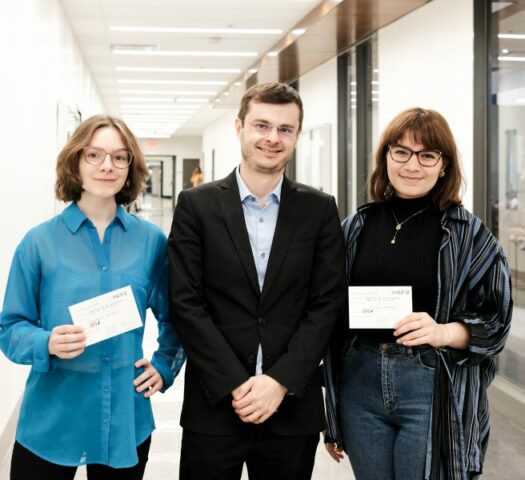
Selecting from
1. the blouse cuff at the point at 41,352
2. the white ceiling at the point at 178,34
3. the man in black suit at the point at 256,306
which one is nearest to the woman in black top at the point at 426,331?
the man in black suit at the point at 256,306

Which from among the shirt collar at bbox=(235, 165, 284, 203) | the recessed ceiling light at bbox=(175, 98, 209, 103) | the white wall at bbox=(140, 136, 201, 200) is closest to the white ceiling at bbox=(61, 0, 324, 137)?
the recessed ceiling light at bbox=(175, 98, 209, 103)

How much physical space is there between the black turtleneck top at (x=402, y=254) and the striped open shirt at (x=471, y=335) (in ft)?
0.12

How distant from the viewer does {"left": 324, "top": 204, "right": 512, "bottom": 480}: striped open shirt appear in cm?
198

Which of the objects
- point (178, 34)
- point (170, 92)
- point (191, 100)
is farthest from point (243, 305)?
point (191, 100)

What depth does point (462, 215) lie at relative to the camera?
2.04 metres

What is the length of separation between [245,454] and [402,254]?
2.54ft

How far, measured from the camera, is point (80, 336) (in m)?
1.76

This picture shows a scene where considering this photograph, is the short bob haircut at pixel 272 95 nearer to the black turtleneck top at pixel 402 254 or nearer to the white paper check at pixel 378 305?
the black turtleneck top at pixel 402 254

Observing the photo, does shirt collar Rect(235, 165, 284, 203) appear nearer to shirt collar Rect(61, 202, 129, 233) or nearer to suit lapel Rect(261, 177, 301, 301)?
suit lapel Rect(261, 177, 301, 301)

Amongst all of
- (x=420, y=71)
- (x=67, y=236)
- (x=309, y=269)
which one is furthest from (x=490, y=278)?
(x=420, y=71)

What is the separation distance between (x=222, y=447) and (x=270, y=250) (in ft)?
1.97

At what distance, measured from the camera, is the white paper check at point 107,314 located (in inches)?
70.2

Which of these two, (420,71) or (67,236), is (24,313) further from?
(420,71)

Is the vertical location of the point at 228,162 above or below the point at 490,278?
above
